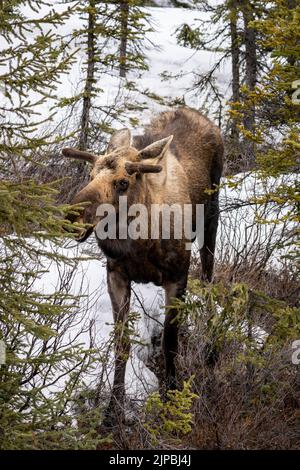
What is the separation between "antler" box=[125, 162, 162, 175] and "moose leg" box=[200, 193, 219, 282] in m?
2.19

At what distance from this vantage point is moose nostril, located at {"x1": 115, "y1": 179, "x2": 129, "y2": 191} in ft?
16.5

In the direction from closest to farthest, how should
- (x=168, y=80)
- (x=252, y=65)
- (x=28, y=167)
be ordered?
(x=28, y=167) < (x=252, y=65) < (x=168, y=80)

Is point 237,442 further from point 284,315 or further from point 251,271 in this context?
point 251,271

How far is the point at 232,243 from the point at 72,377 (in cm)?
403

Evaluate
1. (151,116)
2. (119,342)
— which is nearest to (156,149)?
(119,342)

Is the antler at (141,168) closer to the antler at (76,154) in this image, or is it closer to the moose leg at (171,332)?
the antler at (76,154)

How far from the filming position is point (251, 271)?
7031 millimetres

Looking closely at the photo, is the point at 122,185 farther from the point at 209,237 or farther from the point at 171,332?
the point at 209,237

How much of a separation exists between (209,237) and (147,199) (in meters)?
2.09

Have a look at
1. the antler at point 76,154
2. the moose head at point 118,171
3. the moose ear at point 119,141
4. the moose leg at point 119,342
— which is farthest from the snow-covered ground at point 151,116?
the moose ear at point 119,141

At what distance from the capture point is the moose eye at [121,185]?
16.5 feet

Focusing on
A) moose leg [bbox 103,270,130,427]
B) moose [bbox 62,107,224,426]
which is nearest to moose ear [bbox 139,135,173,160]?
moose [bbox 62,107,224,426]

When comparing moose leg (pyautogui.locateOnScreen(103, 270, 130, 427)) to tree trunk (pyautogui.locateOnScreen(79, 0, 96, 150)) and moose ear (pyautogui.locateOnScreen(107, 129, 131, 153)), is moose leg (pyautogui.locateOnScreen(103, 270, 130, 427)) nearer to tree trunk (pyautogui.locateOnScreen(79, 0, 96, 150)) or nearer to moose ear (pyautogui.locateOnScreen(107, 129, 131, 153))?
moose ear (pyautogui.locateOnScreen(107, 129, 131, 153))

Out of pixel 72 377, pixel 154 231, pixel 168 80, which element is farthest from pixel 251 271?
pixel 168 80
